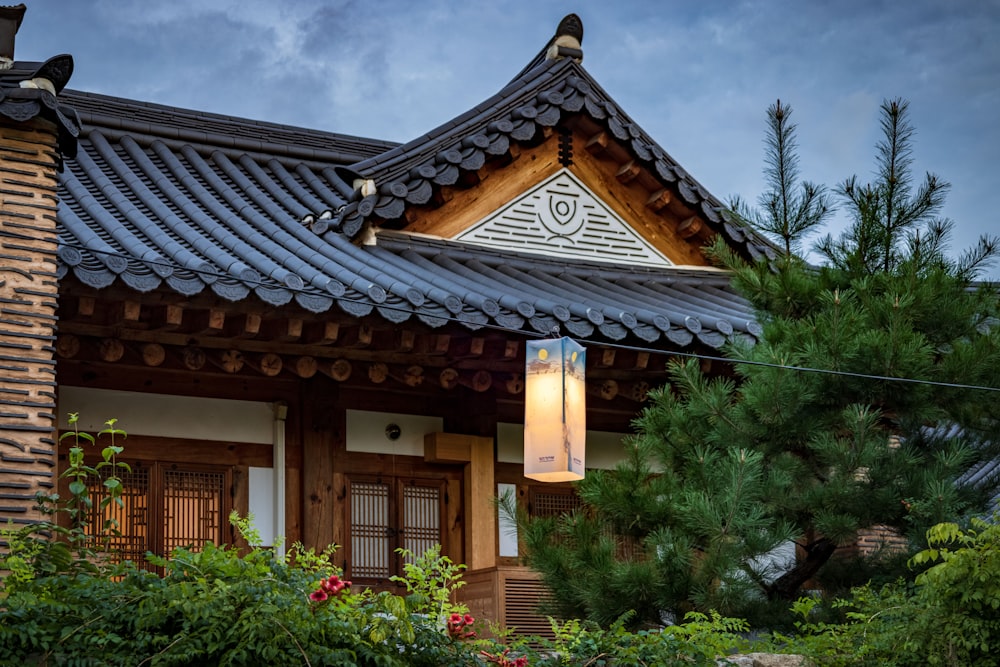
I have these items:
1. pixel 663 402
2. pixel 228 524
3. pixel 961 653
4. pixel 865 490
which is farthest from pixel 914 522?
pixel 228 524

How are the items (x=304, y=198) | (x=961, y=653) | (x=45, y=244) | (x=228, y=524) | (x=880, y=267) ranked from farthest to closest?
(x=304, y=198), (x=228, y=524), (x=880, y=267), (x=45, y=244), (x=961, y=653)

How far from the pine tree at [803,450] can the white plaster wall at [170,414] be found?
9.02 feet

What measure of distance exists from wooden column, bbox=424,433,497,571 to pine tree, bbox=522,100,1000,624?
2127 millimetres

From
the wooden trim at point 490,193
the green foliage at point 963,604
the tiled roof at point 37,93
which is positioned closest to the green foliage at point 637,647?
the green foliage at point 963,604

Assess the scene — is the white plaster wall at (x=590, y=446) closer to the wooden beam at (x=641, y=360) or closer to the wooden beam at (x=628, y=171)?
the wooden beam at (x=641, y=360)

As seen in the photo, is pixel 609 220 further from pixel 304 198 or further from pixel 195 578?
pixel 195 578

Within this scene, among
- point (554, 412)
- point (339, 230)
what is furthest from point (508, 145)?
point (554, 412)

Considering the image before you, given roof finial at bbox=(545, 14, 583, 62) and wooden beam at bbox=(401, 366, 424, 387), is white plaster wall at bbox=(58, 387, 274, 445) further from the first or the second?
roof finial at bbox=(545, 14, 583, 62)

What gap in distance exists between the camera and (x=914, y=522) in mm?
8250

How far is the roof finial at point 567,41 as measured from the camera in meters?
12.7

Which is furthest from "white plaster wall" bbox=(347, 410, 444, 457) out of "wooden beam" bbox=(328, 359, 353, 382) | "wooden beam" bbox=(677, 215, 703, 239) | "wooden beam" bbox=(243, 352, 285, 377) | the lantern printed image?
"wooden beam" bbox=(677, 215, 703, 239)

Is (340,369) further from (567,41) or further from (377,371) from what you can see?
(567,41)

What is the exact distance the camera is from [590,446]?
11.6 m

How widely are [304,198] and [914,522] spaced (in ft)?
20.5
